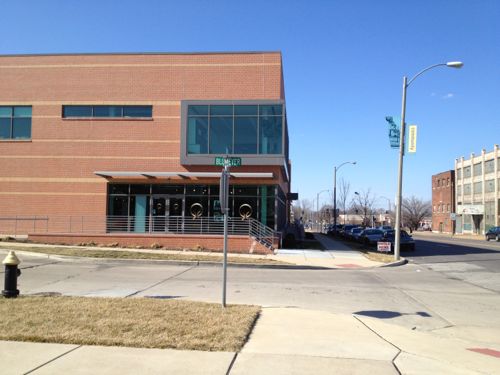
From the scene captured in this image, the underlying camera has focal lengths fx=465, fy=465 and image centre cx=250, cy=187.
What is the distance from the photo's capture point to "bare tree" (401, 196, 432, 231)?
117 metres

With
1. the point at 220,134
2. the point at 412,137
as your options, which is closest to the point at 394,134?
the point at 412,137

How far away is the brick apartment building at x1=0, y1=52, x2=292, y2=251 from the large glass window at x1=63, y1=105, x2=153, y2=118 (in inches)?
2.4

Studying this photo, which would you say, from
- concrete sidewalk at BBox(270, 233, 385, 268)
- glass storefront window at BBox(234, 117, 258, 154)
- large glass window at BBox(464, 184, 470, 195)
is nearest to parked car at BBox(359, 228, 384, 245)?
concrete sidewalk at BBox(270, 233, 385, 268)

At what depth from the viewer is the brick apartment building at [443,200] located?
9350 centimetres

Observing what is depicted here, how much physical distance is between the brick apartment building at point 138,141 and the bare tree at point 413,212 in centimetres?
9020

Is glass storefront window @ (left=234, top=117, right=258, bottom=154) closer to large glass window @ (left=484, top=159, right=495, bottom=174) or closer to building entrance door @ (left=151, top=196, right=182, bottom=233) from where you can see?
building entrance door @ (left=151, top=196, right=182, bottom=233)

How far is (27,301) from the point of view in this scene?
840 centimetres

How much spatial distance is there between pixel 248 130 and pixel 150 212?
25.2ft

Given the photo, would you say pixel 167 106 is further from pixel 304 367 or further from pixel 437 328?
pixel 304 367

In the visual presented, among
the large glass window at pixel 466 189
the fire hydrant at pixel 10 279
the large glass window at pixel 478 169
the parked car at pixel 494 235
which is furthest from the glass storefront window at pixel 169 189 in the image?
the large glass window at pixel 466 189

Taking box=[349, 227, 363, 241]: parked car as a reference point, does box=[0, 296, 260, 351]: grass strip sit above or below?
above

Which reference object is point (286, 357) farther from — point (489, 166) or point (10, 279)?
point (489, 166)

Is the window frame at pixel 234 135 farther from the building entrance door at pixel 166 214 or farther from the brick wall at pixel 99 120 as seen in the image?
the building entrance door at pixel 166 214

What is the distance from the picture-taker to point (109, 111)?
28781 millimetres
